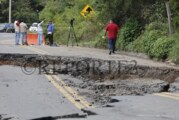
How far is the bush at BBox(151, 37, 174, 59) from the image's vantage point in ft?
72.8

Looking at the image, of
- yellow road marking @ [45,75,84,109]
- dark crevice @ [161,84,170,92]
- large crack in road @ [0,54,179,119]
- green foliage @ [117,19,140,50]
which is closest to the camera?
yellow road marking @ [45,75,84,109]

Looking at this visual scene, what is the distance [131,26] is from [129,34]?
2.14 feet

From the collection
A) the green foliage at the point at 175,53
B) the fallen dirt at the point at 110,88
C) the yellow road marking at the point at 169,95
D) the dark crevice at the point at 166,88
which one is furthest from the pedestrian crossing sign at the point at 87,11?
the yellow road marking at the point at 169,95

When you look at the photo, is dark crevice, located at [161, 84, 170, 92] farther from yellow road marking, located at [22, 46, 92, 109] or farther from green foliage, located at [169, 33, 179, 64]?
green foliage, located at [169, 33, 179, 64]

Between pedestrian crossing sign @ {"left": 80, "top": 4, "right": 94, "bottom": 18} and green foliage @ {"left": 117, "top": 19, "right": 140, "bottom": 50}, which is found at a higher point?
pedestrian crossing sign @ {"left": 80, "top": 4, "right": 94, "bottom": 18}

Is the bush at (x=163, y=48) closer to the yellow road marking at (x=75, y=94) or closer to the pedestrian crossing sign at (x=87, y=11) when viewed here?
the yellow road marking at (x=75, y=94)

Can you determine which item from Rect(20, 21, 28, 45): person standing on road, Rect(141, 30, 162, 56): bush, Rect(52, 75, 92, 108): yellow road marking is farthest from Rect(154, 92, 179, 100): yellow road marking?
Rect(20, 21, 28, 45): person standing on road

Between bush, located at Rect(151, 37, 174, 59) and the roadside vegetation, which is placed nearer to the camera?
bush, located at Rect(151, 37, 174, 59)

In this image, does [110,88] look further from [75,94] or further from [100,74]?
[100,74]

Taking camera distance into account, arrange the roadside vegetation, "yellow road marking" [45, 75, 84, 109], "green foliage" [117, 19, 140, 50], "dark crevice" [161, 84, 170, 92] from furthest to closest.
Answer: "green foliage" [117, 19, 140, 50] < the roadside vegetation < "dark crevice" [161, 84, 170, 92] < "yellow road marking" [45, 75, 84, 109]

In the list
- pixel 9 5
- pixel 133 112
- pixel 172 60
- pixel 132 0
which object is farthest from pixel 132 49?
pixel 9 5

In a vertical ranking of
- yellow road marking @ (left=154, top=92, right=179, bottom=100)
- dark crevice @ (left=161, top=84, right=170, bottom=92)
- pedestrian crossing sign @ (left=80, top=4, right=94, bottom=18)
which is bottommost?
yellow road marking @ (left=154, top=92, right=179, bottom=100)

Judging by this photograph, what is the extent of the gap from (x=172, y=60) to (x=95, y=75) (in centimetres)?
530

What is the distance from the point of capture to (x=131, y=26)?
2891 centimetres
